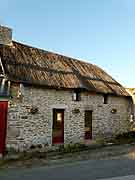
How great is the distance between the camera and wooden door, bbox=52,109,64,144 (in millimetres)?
12867

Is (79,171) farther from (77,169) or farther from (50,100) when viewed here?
(50,100)

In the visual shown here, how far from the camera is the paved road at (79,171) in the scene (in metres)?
7.14

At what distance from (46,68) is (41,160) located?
18.2 ft

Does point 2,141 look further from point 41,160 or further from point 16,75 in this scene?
point 16,75

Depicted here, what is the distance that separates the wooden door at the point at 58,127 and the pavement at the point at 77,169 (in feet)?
7.71

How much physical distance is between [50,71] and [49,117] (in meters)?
2.71

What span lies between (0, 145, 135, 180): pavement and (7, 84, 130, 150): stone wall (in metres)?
1.84

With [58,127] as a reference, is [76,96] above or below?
above

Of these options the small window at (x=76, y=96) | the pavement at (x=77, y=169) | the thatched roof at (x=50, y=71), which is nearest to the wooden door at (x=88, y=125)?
the small window at (x=76, y=96)

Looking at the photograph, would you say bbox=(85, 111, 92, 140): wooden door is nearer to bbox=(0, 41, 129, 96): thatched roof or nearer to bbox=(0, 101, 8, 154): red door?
bbox=(0, 41, 129, 96): thatched roof

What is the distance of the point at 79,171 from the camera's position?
7.91 metres

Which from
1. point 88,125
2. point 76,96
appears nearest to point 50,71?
point 76,96

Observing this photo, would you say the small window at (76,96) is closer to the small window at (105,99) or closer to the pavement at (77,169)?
the small window at (105,99)

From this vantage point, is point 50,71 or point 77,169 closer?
point 77,169
